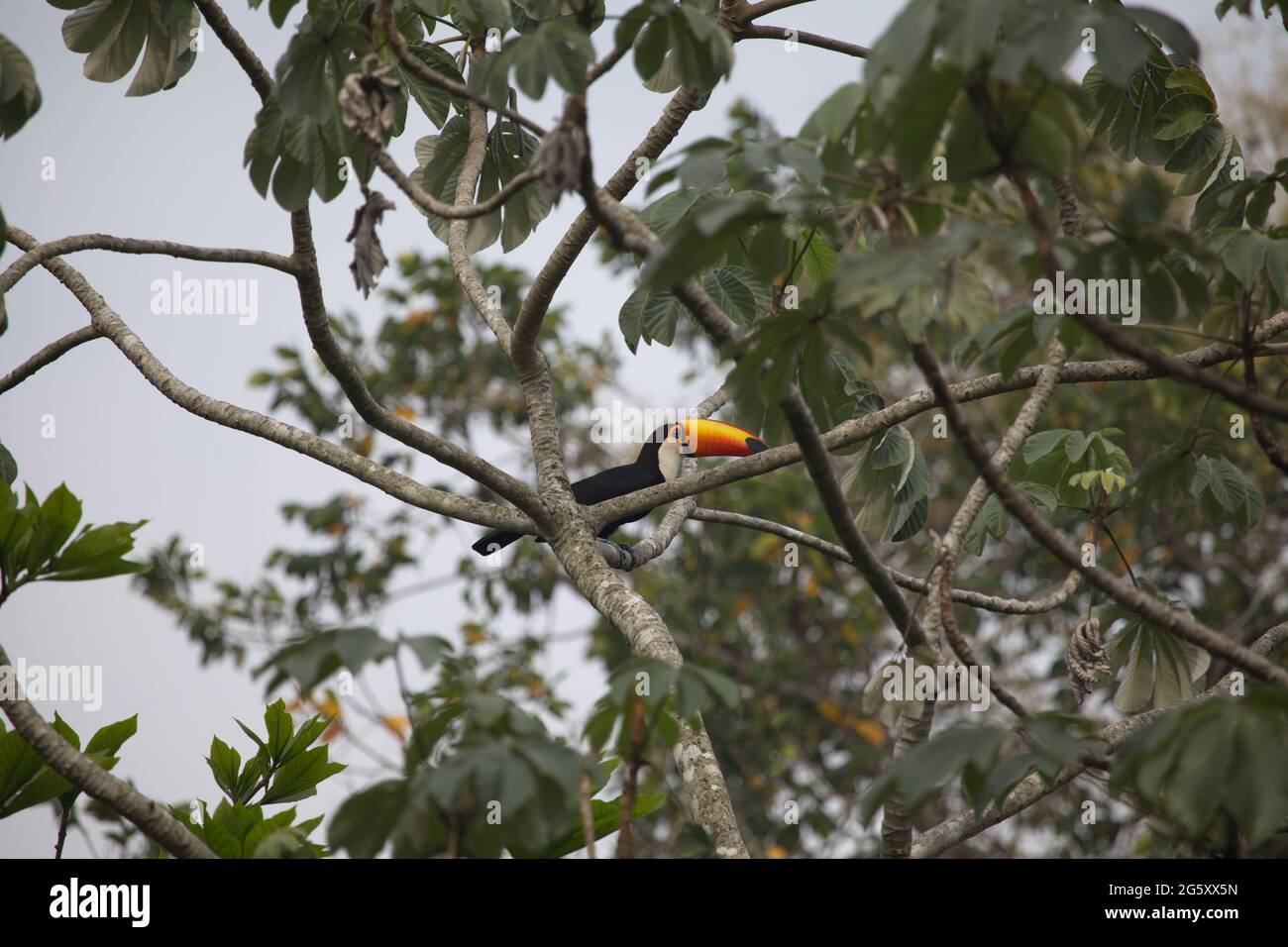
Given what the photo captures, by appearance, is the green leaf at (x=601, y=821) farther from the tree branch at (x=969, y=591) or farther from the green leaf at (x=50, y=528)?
the green leaf at (x=50, y=528)

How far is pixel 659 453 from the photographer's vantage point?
577cm

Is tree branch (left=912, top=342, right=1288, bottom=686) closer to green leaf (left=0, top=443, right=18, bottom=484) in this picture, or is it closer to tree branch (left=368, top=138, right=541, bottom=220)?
tree branch (left=368, top=138, right=541, bottom=220)

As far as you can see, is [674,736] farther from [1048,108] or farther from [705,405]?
[705,405]

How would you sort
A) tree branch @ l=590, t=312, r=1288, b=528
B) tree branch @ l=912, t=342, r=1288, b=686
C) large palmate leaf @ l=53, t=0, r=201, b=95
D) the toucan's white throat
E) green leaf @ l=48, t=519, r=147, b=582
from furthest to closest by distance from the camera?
1. the toucan's white throat
2. large palmate leaf @ l=53, t=0, r=201, b=95
3. tree branch @ l=590, t=312, r=1288, b=528
4. green leaf @ l=48, t=519, r=147, b=582
5. tree branch @ l=912, t=342, r=1288, b=686

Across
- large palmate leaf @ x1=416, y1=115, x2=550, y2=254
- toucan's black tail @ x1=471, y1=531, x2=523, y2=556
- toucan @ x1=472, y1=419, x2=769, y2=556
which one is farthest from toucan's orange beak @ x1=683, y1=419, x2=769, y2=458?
large palmate leaf @ x1=416, y1=115, x2=550, y2=254

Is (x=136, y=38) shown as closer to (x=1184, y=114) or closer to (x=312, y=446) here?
(x=312, y=446)

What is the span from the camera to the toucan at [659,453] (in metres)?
4.90

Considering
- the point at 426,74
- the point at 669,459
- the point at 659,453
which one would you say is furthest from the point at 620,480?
the point at 426,74

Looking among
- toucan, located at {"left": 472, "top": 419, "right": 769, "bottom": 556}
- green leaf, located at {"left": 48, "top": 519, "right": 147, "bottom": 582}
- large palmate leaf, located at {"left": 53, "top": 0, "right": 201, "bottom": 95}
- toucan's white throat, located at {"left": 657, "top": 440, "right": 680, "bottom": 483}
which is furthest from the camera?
toucan's white throat, located at {"left": 657, "top": 440, "right": 680, "bottom": 483}

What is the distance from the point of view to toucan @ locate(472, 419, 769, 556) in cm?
490

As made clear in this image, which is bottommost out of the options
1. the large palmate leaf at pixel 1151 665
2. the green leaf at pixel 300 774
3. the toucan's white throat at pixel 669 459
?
the green leaf at pixel 300 774

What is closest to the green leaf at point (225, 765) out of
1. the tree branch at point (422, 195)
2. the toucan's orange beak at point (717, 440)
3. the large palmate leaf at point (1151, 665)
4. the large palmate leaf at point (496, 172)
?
the tree branch at point (422, 195)

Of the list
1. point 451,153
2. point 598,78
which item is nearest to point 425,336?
point 451,153

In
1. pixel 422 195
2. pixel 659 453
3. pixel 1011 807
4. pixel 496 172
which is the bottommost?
pixel 1011 807
